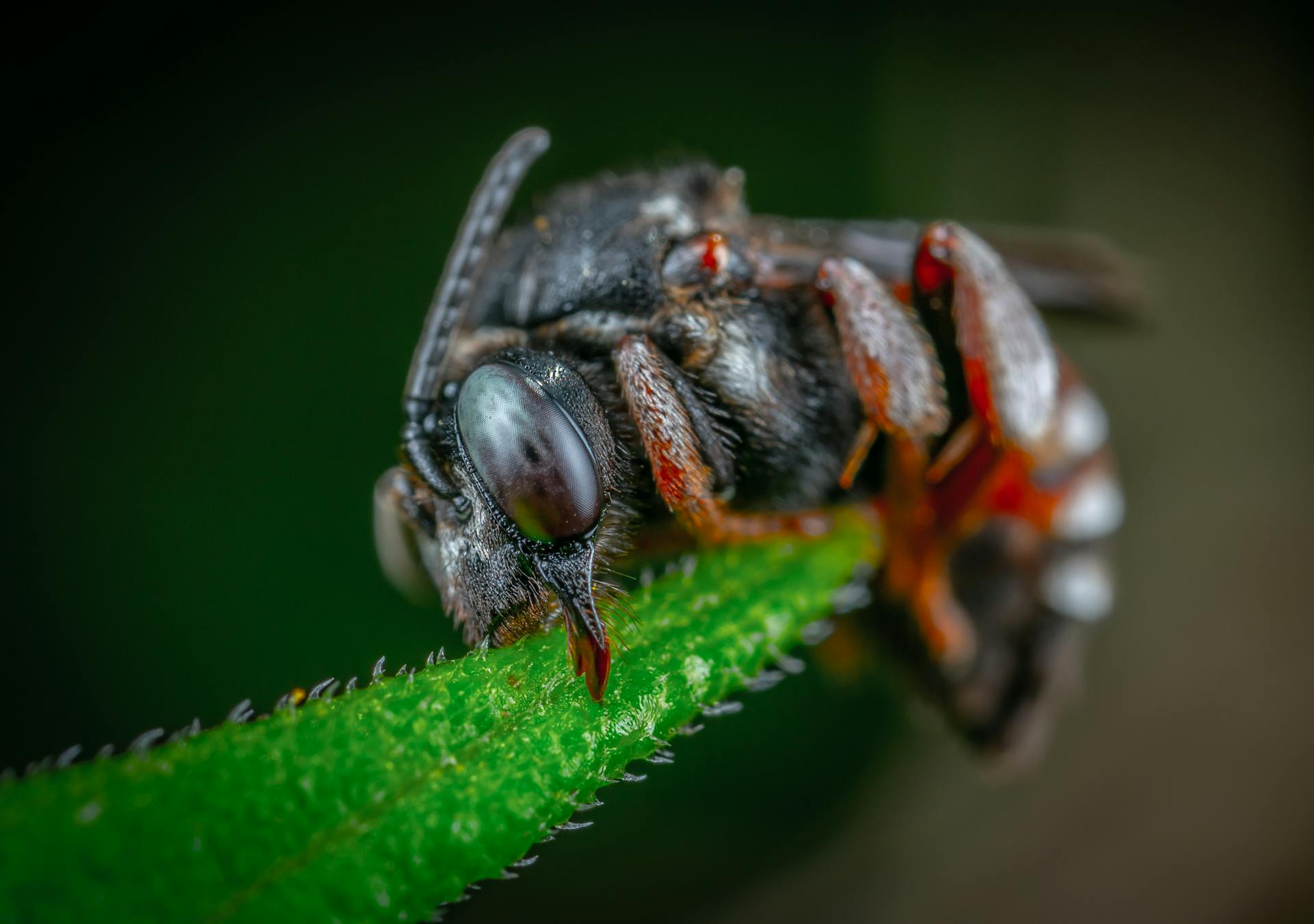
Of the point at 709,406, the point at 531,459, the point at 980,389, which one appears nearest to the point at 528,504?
the point at 531,459

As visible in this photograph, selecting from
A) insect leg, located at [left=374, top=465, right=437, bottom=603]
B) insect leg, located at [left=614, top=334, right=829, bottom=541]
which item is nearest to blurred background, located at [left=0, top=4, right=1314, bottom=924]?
insect leg, located at [left=374, top=465, right=437, bottom=603]

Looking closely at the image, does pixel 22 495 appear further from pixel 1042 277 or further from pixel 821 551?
pixel 1042 277

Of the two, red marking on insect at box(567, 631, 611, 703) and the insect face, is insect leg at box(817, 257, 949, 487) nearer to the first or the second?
the insect face

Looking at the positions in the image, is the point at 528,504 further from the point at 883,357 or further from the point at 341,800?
the point at 883,357

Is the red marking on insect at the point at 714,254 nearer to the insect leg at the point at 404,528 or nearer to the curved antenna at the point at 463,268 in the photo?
the curved antenna at the point at 463,268

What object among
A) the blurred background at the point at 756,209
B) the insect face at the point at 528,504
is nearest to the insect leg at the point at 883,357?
the insect face at the point at 528,504

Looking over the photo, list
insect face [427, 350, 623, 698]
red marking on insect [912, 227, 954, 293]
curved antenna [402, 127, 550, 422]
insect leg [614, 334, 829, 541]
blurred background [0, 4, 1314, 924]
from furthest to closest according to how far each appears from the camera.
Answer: blurred background [0, 4, 1314, 924] → red marking on insect [912, 227, 954, 293] → curved antenna [402, 127, 550, 422] → insect leg [614, 334, 829, 541] → insect face [427, 350, 623, 698]

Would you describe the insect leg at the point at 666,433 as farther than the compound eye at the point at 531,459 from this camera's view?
Yes
